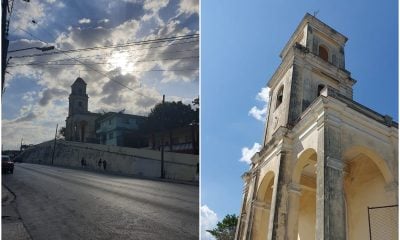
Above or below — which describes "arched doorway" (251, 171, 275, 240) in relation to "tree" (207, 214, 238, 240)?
above

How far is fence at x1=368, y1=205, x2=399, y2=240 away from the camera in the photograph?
8336mm

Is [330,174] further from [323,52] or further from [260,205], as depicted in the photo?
[323,52]

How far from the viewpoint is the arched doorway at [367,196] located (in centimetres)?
850

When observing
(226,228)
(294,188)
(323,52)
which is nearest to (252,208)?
(294,188)

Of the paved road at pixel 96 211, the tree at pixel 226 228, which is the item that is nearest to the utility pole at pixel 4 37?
the paved road at pixel 96 211

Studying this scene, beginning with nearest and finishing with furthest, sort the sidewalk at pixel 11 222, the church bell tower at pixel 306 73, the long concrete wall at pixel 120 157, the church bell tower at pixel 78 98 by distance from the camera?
the sidewalk at pixel 11 222, the church bell tower at pixel 78 98, the long concrete wall at pixel 120 157, the church bell tower at pixel 306 73

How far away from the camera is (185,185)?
5543mm

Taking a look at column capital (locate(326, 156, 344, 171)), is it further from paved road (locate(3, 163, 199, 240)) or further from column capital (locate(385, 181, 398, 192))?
paved road (locate(3, 163, 199, 240))

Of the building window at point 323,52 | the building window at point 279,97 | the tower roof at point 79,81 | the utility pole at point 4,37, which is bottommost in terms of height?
the tower roof at point 79,81

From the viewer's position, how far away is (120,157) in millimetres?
6008

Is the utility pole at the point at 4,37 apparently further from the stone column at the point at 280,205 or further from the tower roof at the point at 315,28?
the tower roof at the point at 315,28

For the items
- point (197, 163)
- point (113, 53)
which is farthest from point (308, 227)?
point (113, 53)

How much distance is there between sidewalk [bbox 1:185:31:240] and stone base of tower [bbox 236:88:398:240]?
5249 mm

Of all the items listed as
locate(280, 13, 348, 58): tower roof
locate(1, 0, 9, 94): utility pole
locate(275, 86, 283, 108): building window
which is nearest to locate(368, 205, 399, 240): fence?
locate(275, 86, 283, 108): building window
